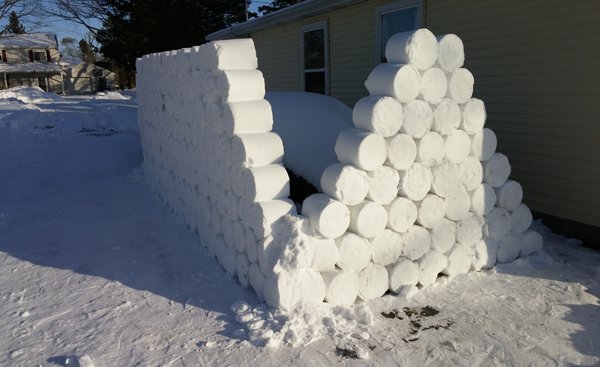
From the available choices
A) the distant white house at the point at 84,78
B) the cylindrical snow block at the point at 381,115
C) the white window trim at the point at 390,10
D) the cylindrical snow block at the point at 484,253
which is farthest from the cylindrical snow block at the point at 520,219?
the distant white house at the point at 84,78

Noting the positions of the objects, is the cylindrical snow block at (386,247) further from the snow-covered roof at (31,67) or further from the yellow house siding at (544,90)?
the snow-covered roof at (31,67)

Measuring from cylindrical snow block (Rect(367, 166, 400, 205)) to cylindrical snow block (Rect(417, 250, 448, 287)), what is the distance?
677 mm

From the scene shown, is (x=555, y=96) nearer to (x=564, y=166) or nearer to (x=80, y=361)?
(x=564, y=166)

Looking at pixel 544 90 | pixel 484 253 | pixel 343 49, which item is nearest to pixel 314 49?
pixel 343 49

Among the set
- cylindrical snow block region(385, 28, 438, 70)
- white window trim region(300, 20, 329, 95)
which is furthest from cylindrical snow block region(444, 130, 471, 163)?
white window trim region(300, 20, 329, 95)

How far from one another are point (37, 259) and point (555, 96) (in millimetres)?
5785

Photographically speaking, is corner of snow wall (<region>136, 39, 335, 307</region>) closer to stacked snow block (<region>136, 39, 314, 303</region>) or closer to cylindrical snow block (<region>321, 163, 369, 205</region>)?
stacked snow block (<region>136, 39, 314, 303</region>)

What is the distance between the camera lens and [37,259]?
16.0ft

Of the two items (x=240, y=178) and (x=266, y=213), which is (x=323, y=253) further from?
(x=240, y=178)

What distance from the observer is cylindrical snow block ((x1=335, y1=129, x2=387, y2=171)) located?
367cm

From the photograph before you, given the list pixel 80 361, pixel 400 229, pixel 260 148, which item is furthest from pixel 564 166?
pixel 80 361

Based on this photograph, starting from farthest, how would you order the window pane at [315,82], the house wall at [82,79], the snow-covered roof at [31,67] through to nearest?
1. the house wall at [82,79]
2. the snow-covered roof at [31,67]
3. the window pane at [315,82]

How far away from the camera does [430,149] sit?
13.2ft

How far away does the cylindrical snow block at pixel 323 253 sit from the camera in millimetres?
3633
